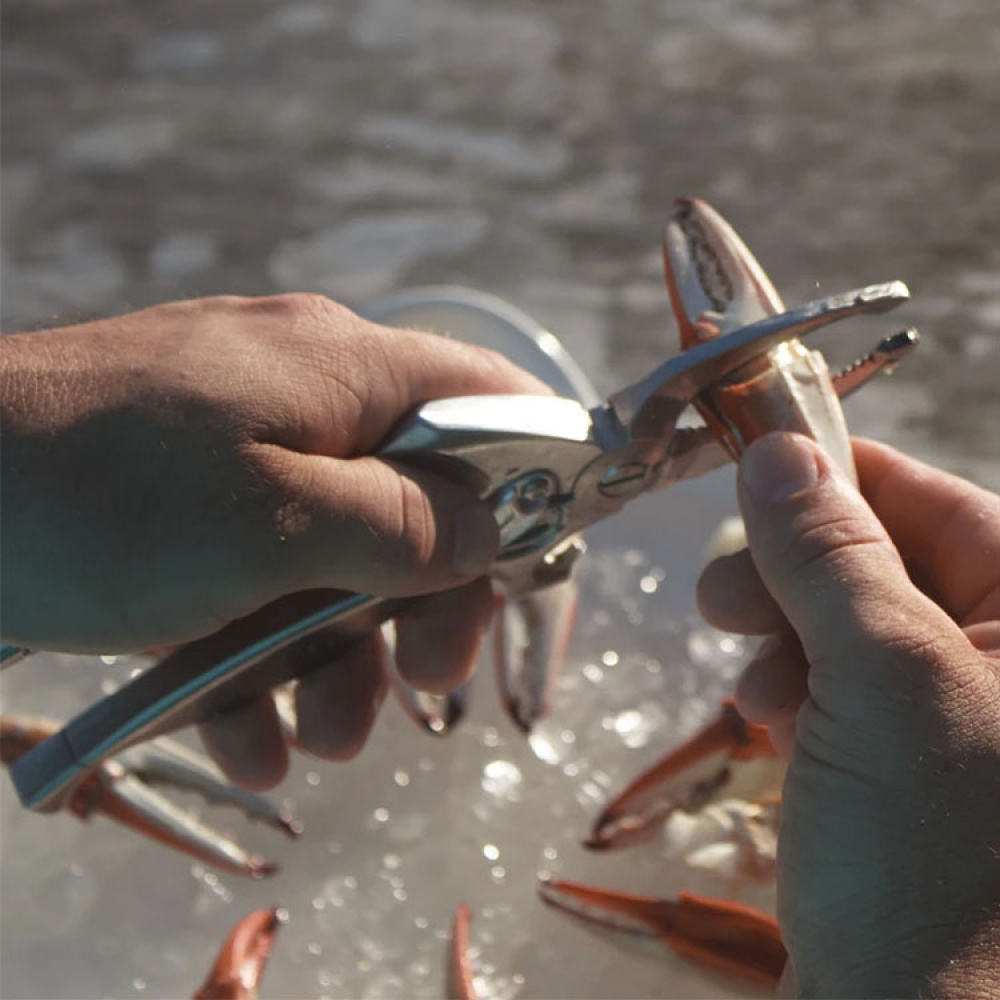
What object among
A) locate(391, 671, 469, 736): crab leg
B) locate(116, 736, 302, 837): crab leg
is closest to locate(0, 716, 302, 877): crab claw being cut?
locate(116, 736, 302, 837): crab leg

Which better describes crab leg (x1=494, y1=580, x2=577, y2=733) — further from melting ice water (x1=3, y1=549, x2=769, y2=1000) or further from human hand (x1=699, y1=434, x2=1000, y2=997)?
human hand (x1=699, y1=434, x2=1000, y2=997)

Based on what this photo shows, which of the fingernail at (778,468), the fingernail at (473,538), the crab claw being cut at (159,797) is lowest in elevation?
the crab claw being cut at (159,797)

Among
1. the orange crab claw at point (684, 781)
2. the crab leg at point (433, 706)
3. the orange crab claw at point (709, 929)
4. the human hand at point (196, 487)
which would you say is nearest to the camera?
the human hand at point (196, 487)

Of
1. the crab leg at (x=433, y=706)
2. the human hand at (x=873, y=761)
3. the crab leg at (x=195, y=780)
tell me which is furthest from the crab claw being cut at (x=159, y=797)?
the human hand at (x=873, y=761)

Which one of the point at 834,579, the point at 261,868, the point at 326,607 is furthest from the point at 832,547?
the point at 261,868

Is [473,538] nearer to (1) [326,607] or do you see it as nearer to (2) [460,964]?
(1) [326,607]

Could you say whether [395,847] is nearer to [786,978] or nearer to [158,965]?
Answer: [158,965]

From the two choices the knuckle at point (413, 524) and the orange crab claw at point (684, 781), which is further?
the orange crab claw at point (684, 781)

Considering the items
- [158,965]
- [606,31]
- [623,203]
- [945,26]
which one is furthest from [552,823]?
[945,26]

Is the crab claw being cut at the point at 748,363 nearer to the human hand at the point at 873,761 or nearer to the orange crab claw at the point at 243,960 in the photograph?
the human hand at the point at 873,761
